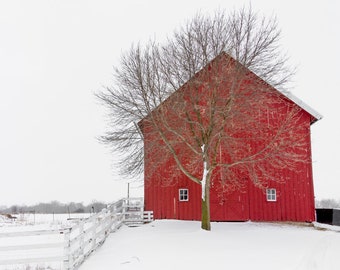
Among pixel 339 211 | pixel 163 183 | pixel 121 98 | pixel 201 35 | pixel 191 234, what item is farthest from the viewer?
pixel 163 183

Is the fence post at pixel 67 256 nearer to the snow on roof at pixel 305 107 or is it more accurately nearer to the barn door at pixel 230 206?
the barn door at pixel 230 206

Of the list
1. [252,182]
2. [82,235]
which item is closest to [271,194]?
[252,182]

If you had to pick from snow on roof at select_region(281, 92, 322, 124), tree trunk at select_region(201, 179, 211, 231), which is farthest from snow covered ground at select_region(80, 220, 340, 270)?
snow on roof at select_region(281, 92, 322, 124)

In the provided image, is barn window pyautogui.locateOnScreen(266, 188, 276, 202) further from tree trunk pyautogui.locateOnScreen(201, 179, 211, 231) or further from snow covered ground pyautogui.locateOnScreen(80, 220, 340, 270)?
tree trunk pyautogui.locateOnScreen(201, 179, 211, 231)

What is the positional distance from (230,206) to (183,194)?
244 centimetres

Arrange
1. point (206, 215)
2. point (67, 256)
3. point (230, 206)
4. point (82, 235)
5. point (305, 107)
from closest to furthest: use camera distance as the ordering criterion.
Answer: point (67, 256) < point (82, 235) < point (206, 215) < point (230, 206) < point (305, 107)

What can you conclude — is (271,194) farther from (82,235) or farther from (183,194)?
(82,235)

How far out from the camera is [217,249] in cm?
1122

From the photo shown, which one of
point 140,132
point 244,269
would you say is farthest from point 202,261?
point 140,132

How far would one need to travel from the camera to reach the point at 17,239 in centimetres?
1797

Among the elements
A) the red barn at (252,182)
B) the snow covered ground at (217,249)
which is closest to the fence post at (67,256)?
the snow covered ground at (217,249)

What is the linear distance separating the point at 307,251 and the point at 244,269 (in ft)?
10.0

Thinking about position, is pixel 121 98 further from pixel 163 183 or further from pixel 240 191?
pixel 240 191

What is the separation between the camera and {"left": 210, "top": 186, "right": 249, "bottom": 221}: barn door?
17797 millimetres
